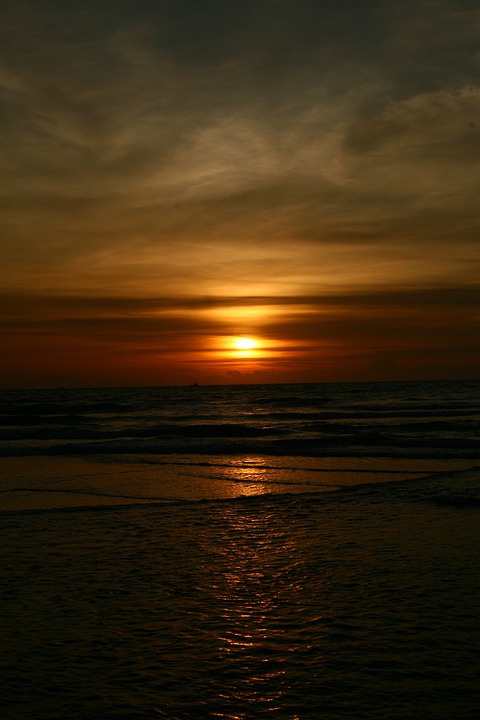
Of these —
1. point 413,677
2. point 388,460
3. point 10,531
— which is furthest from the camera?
point 388,460

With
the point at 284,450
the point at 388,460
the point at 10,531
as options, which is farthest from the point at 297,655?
the point at 284,450

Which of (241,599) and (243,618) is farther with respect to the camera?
(241,599)

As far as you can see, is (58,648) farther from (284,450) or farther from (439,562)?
(284,450)

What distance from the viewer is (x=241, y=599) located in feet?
21.2

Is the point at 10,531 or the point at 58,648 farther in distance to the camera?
the point at 10,531

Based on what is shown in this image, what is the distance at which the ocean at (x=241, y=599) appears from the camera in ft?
15.0

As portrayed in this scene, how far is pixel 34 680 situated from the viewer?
189 inches

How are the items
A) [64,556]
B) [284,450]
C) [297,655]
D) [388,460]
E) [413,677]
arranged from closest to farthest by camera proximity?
[413,677] < [297,655] < [64,556] < [388,460] < [284,450]

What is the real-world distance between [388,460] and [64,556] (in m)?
12.9

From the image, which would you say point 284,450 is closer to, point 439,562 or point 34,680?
point 439,562

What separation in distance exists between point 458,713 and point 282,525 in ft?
18.2

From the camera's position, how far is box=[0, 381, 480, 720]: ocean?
456 centimetres

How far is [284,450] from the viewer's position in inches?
910

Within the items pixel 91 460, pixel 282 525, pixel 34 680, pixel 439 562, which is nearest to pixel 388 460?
pixel 91 460
